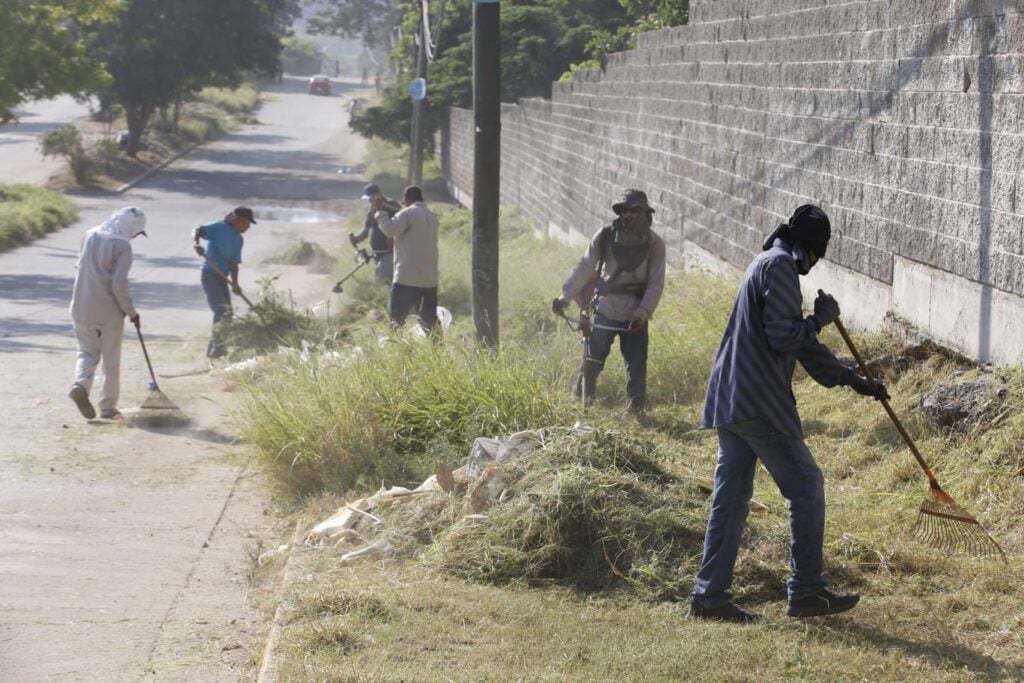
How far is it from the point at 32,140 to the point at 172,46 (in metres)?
10.3

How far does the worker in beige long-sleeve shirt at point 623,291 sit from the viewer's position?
344 inches

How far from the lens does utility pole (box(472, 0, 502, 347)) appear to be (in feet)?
31.6

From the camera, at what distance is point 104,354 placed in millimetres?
10391

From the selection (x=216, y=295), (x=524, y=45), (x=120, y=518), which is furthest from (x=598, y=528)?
(x=524, y=45)

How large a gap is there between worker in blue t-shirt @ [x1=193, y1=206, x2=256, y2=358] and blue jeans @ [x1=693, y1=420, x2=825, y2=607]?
8.34 metres

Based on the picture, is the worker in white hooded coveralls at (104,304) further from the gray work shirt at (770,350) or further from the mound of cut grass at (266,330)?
the gray work shirt at (770,350)

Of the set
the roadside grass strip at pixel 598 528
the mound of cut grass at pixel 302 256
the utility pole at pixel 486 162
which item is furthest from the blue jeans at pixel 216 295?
the mound of cut grass at pixel 302 256

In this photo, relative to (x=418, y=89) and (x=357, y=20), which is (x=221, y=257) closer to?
(x=418, y=89)

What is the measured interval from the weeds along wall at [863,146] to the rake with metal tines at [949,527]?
1.56 meters

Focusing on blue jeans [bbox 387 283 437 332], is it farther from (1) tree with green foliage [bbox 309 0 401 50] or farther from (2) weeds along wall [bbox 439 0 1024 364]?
(1) tree with green foliage [bbox 309 0 401 50]

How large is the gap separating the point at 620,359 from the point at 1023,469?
4.17m

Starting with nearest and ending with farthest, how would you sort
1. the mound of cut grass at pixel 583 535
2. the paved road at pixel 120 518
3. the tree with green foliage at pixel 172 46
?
1. the paved road at pixel 120 518
2. the mound of cut grass at pixel 583 535
3. the tree with green foliage at pixel 172 46

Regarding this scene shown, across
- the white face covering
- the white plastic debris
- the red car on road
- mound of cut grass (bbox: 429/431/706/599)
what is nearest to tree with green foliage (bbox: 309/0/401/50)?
the red car on road

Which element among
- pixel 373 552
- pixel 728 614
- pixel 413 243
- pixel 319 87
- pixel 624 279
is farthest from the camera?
pixel 319 87
